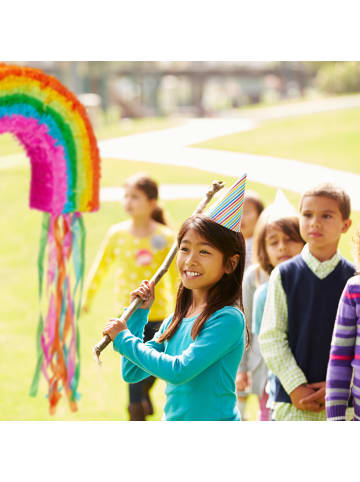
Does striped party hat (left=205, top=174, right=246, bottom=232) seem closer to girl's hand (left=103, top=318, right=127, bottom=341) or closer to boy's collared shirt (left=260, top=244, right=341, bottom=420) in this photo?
girl's hand (left=103, top=318, right=127, bottom=341)

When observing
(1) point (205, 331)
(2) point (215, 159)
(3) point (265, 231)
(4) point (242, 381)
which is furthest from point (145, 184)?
(2) point (215, 159)

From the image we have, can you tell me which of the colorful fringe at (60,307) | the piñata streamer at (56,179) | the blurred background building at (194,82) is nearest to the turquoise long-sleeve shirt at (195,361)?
the piñata streamer at (56,179)

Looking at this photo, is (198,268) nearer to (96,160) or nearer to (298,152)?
(96,160)

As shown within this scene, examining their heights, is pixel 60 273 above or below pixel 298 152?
below

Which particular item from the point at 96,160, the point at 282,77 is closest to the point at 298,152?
the point at 96,160

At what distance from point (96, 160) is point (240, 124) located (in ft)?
28.6

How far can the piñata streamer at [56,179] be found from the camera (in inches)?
110

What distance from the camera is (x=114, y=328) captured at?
68.9 inches

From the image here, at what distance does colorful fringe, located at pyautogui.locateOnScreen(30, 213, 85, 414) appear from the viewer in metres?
3.17

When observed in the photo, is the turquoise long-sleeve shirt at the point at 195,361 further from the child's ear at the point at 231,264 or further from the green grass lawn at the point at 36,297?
the green grass lawn at the point at 36,297

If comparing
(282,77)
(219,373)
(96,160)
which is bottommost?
(219,373)

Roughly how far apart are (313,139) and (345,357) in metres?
9.22

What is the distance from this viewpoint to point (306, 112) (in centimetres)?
1269

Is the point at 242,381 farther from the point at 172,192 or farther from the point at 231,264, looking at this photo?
the point at 172,192
